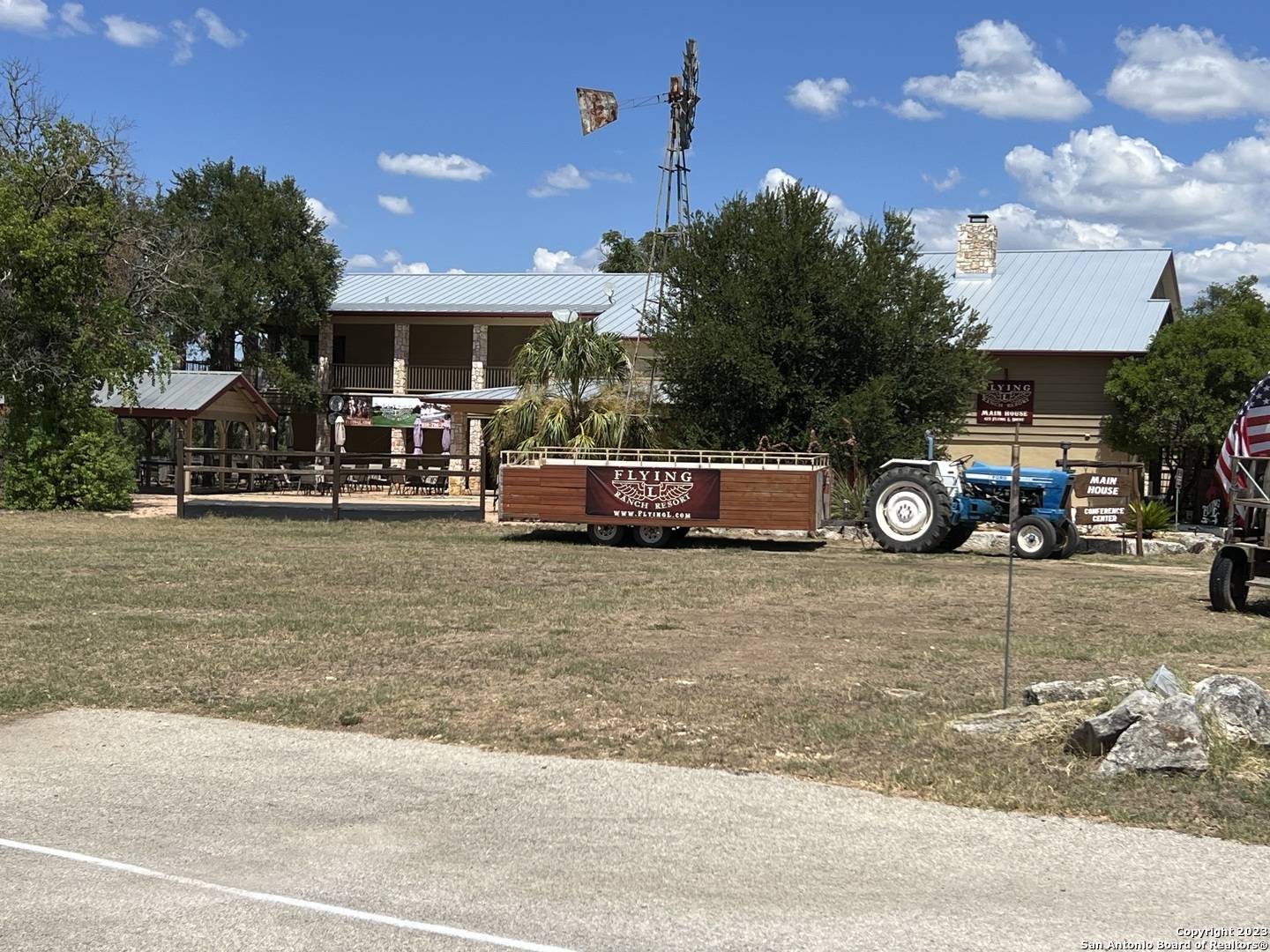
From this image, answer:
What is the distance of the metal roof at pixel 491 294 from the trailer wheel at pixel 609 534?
17.8 m

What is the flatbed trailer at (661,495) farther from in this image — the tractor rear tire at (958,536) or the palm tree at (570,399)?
the palm tree at (570,399)

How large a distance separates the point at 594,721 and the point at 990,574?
36.2 feet

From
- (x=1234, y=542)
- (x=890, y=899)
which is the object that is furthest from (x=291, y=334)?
(x=890, y=899)

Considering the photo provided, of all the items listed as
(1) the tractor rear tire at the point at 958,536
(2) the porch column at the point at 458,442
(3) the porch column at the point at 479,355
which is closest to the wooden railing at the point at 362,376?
(3) the porch column at the point at 479,355

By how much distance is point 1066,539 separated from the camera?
21.1 metres

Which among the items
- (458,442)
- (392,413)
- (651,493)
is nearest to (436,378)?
(392,413)

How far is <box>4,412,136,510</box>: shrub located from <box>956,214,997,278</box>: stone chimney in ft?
76.9

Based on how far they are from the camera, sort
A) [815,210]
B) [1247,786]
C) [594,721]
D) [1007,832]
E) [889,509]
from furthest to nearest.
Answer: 1. [815,210]
2. [889,509]
3. [594,721]
4. [1247,786]
5. [1007,832]

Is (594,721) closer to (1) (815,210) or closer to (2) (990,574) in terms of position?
(2) (990,574)

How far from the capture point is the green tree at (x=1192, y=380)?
27.1 meters

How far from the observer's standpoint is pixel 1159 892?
197 inches

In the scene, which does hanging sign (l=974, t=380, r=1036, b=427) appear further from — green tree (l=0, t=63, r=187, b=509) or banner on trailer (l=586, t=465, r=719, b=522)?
green tree (l=0, t=63, r=187, b=509)

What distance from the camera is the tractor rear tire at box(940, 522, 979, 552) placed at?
21219 mm

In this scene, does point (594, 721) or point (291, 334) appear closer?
point (594, 721)
